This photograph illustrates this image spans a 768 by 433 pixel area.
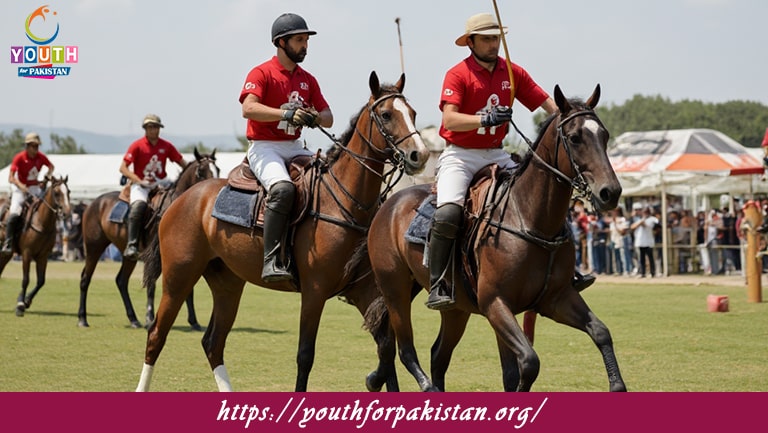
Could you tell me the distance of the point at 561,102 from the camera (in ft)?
25.7

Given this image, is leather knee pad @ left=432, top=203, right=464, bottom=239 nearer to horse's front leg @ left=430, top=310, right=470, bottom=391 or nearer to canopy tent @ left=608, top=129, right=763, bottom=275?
horse's front leg @ left=430, top=310, right=470, bottom=391

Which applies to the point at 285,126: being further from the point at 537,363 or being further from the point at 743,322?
the point at 743,322

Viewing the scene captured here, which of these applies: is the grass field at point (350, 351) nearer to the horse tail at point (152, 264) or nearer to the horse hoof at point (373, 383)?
the horse tail at point (152, 264)

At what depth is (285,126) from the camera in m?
10.4

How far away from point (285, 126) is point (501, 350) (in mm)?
3219

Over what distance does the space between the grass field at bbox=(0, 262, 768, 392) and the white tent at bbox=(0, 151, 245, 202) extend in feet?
76.9

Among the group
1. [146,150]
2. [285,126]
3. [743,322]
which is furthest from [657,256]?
[285,126]

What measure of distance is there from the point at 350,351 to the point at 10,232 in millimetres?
9483

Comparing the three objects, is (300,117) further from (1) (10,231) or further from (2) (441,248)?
(1) (10,231)

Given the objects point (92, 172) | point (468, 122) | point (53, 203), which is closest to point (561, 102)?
point (468, 122)

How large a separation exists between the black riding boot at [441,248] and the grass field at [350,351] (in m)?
3.01

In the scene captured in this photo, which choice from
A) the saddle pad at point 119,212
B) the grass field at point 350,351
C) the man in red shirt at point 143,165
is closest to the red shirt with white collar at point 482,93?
the grass field at point 350,351

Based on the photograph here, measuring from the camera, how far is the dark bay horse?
16.8 m

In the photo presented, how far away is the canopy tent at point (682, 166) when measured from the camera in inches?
1204
